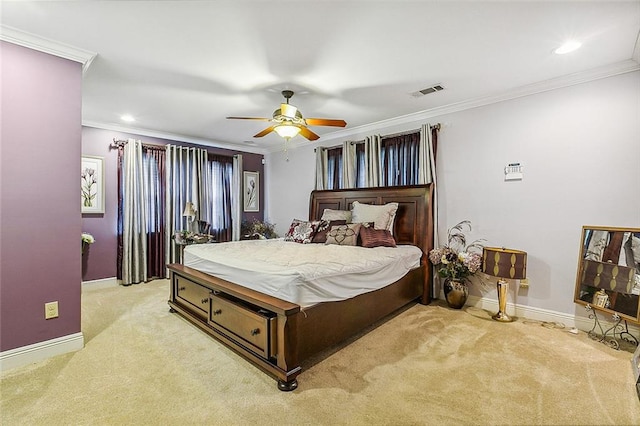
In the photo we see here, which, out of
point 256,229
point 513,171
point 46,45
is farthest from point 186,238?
point 513,171

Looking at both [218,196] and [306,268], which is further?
[218,196]

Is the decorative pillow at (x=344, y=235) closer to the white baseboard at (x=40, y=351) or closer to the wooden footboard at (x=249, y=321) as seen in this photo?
the wooden footboard at (x=249, y=321)

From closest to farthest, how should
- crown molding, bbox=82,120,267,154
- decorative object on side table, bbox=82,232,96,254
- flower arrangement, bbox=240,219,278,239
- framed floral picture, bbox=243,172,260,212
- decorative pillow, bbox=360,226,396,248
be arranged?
decorative pillow, bbox=360,226,396,248 → decorative object on side table, bbox=82,232,96,254 → crown molding, bbox=82,120,267,154 → flower arrangement, bbox=240,219,278,239 → framed floral picture, bbox=243,172,260,212

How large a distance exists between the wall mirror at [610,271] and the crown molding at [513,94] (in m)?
1.52

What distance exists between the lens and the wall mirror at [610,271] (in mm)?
2566

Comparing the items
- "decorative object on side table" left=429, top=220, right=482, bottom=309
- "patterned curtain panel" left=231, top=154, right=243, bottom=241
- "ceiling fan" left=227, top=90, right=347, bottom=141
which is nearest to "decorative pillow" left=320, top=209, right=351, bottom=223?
"decorative object on side table" left=429, top=220, right=482, bottom=309

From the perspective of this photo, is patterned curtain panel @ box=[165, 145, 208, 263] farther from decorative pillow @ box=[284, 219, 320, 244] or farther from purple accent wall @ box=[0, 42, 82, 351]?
purple accent wall @ box=[0, 42, 82, 351]

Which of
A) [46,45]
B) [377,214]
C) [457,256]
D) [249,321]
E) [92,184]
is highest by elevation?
[46,45]

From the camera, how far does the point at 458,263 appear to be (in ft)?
11.7

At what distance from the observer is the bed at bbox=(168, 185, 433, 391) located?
6.75 ft

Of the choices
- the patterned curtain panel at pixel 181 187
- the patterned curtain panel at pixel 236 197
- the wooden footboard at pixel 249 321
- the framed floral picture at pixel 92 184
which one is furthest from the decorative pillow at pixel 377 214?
the framed floral picture at pixel 92 184

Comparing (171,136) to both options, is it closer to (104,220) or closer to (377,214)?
(104,220)

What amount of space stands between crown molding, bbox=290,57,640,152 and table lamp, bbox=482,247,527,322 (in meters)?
1.81

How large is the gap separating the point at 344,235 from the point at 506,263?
1.85 meters
